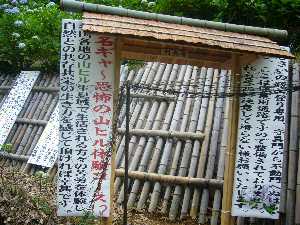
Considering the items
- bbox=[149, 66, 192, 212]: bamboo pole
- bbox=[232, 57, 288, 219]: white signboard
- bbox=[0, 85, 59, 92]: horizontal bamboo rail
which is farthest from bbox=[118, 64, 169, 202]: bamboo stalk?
bbox=[0, 85, 59, 92]: horizontal bamboo rail

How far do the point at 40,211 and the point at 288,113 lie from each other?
3.91 metres

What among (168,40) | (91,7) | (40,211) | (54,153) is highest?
(91,7)

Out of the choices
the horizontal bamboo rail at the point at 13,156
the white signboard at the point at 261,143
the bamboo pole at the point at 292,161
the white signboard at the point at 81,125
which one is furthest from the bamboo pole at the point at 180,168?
the horizontal bamboo rail at the point at 13,156

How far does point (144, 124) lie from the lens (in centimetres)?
809

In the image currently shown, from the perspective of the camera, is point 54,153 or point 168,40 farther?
point 54,153

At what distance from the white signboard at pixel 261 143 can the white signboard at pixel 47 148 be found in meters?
3.91

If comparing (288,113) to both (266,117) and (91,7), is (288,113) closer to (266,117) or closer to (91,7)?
(266,117)

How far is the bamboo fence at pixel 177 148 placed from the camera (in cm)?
675

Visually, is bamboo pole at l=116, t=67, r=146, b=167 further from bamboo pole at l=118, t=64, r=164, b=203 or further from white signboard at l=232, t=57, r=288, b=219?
white signboard at l=232, t=57, r=288, b=219

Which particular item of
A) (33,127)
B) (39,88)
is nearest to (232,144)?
(33,127)

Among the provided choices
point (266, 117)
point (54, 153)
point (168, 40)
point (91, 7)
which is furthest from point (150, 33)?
point (54, 153)

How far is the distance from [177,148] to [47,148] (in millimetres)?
2624

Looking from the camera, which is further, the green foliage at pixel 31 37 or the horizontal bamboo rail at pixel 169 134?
the green foliage at pixel 31 37

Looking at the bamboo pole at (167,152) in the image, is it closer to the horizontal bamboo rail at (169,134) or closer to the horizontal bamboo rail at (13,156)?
the horizontal bamboo rail at (169,134)
